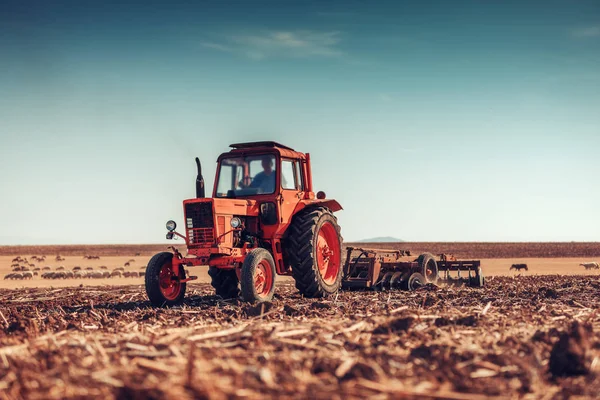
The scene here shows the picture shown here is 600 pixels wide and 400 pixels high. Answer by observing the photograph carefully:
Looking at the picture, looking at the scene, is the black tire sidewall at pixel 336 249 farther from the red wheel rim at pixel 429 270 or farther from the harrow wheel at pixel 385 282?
the red wheel rim at pixel 429 270

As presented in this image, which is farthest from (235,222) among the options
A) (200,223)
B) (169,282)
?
(169,282)

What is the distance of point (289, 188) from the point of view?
14.1 meters

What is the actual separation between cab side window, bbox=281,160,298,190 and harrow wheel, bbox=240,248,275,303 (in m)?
1.85

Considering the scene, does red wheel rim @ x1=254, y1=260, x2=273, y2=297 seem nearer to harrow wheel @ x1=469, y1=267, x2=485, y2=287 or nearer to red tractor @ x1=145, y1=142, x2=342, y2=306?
red tractor @ x1=145, y1=142, x2=342, y2=306

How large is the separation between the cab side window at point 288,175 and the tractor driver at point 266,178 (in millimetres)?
208

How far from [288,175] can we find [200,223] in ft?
7.03

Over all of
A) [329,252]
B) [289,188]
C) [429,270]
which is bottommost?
[429,270]

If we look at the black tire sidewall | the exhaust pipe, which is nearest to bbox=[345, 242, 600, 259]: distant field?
the black tire sidewall

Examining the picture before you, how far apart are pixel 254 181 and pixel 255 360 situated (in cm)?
818

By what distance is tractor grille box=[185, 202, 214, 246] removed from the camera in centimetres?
1307

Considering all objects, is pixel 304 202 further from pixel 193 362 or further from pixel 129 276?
pixel 129 276

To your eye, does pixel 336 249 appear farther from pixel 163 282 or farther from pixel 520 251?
pixel 520 251

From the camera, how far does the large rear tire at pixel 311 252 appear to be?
532 inches

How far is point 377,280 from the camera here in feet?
53.3
